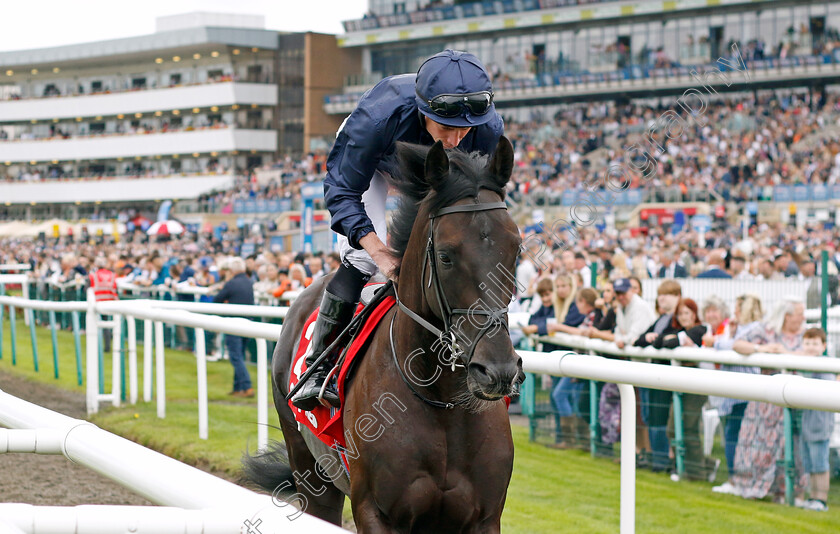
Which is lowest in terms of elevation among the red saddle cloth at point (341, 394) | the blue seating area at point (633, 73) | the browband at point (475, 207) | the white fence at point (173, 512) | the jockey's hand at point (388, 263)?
the red saddle cloth at point (341, 394)

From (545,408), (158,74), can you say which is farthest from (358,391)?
(158,74)

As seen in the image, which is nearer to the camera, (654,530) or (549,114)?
(654,530)

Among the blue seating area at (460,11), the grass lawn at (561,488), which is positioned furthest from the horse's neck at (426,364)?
the blue seating area at (460,11)

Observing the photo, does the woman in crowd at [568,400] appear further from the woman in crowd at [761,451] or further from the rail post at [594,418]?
the woman in crowd at [761,451]

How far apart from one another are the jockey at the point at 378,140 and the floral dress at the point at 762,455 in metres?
2.57

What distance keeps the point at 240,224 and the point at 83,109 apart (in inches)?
879

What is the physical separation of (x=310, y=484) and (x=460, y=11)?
41481 mm

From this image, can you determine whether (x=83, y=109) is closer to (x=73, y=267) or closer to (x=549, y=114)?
(x=549, y=114)

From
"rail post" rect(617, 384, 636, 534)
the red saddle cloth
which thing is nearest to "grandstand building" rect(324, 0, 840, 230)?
"rail post" rect(617, 384, 636, 534)

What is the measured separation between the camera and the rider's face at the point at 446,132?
276cm

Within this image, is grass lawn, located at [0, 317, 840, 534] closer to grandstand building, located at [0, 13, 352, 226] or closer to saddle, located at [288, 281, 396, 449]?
saddle, located at [288, 281, 396, 449]

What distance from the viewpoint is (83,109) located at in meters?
53.4

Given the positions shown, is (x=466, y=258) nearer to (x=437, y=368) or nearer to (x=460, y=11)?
(x=437, y=368)

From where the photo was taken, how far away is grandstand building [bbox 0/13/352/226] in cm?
4809
